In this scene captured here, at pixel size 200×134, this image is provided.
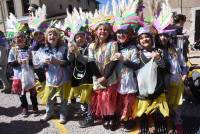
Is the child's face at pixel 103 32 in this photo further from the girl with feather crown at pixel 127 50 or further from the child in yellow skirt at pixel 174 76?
the child in yellow skirt at pixel 174 76

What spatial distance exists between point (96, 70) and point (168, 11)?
57.3 inches

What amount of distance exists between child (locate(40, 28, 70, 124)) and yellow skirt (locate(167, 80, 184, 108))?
1815 millimetres

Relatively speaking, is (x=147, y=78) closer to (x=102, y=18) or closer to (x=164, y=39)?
(x=164, y=39)

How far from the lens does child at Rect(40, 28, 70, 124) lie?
16.8ft

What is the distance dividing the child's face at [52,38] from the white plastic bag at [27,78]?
0.86 metres

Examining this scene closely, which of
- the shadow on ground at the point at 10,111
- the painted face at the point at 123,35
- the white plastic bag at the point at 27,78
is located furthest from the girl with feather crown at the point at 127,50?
the shadow on ground at the point at 10,111

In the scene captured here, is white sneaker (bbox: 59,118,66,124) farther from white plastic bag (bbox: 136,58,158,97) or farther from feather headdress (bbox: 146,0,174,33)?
feather headdress (bbox: 146,0,174,33)

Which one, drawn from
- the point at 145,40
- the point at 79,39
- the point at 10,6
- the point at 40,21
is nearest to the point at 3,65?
the point at 40,21

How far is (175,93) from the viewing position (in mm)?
4570

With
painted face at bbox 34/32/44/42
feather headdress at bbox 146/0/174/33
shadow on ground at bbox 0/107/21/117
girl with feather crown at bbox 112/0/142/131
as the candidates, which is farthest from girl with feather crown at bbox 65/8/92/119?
shadow on ground at bbox 0/107/21/117

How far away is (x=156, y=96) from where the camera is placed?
175 inches

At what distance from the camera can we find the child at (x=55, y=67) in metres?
5.11

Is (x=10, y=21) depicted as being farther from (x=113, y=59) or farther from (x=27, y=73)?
(x=113, y=59)

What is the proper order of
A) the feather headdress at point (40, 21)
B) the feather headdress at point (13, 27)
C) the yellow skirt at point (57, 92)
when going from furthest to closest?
the feather headdress at point (13, 27)
the feather headdress at point (40, 21)
the yellow skirt at point (57, 92)
